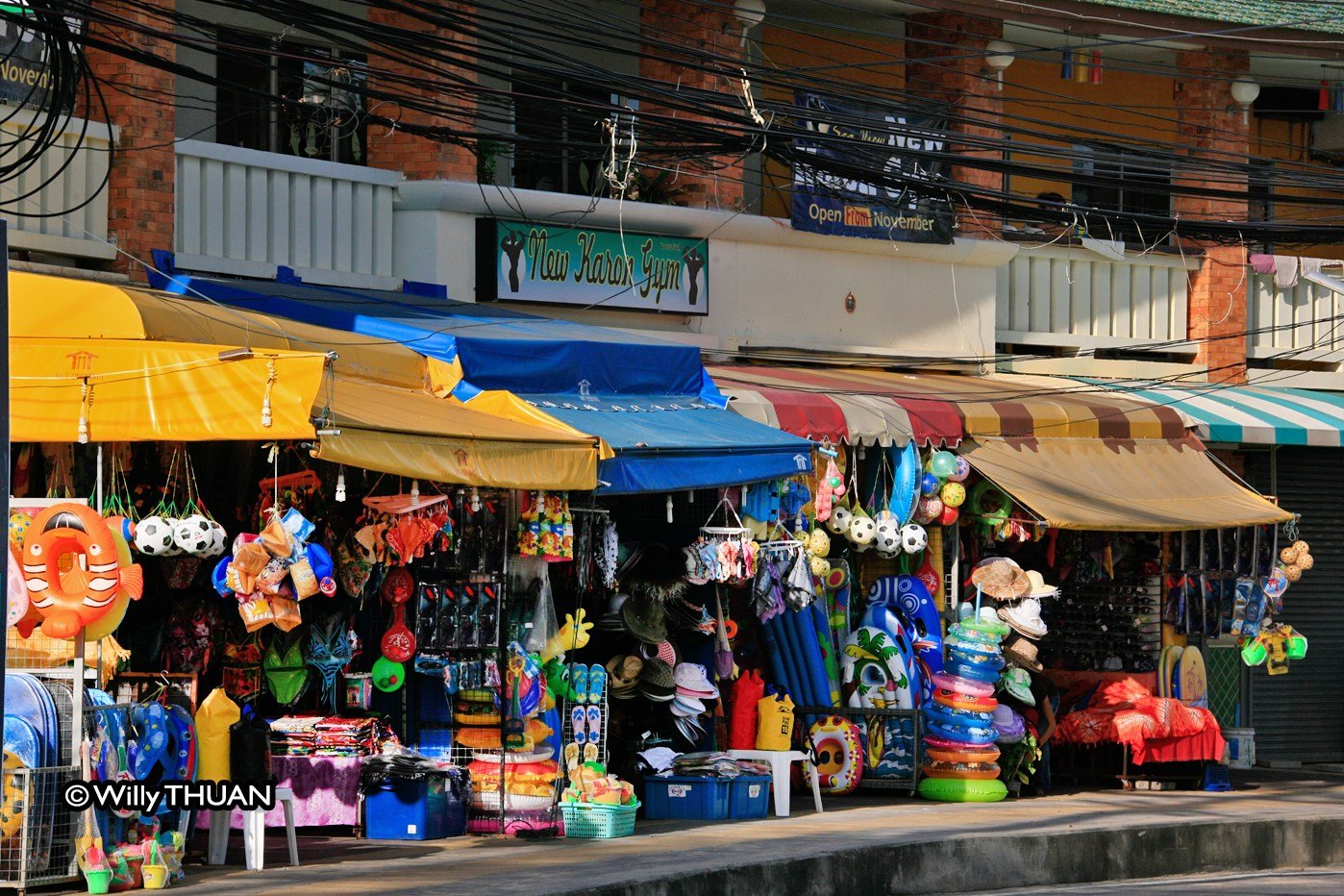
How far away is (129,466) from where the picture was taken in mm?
11219

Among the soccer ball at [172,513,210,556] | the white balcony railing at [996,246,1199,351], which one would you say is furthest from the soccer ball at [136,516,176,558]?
the white balcony railing at [996,246,1199,351]

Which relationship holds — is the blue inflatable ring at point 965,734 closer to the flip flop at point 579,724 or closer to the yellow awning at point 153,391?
the flip flop at point 579,724

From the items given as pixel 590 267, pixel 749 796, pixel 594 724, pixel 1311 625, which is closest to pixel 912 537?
pixel 749 796

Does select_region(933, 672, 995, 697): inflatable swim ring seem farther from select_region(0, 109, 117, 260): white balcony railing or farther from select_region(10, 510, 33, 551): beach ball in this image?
select_region(10, 510, 33, 551): beach ball

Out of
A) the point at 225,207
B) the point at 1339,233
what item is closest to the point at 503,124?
the point at 225,207

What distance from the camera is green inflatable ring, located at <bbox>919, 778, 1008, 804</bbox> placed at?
1474 cm

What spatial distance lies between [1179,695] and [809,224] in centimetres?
473

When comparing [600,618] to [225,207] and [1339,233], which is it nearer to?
[225,207]

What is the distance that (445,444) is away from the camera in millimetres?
11039

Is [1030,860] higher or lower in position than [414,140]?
lower

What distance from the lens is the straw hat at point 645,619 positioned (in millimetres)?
13156

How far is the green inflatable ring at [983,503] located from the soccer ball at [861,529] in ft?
4.01

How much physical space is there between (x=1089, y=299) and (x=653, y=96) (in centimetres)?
718

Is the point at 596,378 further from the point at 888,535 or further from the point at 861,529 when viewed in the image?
the point at 888,535
